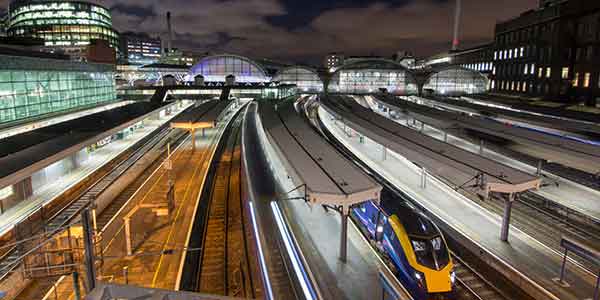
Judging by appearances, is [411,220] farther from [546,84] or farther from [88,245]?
[546,84]

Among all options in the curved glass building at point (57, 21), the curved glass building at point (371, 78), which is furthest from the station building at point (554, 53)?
the curved glass building at point (57, 21)

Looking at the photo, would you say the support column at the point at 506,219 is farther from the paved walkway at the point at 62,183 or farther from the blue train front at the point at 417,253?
the paved walkway at the point at 62,183

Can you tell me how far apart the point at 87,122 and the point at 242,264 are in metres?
20.6

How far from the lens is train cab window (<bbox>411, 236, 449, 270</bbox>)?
36.7 ft

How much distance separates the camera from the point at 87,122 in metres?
28.9

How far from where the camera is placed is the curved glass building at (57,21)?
11656cm

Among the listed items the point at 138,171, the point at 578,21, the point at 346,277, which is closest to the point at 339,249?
the point at 346,277

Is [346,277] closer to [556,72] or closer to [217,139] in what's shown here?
[217,139]

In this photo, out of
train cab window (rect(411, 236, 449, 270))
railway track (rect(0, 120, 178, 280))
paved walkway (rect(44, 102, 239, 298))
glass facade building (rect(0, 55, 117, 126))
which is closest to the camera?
train cab window (rect(411, 236, 449, 270))

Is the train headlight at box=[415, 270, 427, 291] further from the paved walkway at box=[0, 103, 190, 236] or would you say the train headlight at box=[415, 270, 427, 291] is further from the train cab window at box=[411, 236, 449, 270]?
the paved walkway at box=[0, 103, 190, 236]

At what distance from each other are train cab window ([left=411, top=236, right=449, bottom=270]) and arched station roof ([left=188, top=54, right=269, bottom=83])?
6531 centimetres

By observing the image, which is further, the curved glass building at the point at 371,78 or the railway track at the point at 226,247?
the curved glass building at the point at 371,78

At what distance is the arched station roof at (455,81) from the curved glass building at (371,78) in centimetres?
336

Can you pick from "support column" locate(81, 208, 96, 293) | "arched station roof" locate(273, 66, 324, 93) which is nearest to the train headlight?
"support column" locate(81, 208, 96, 293)
